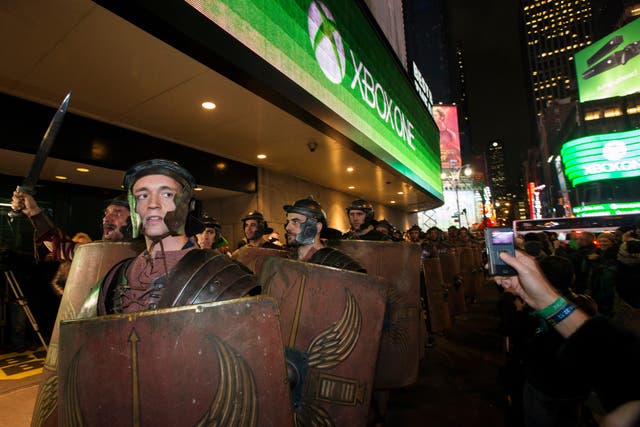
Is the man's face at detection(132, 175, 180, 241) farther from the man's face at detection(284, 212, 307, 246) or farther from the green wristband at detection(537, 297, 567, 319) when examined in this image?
the green wristband at detection(537, 297, 567, 319)

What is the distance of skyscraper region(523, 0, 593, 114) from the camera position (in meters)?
102

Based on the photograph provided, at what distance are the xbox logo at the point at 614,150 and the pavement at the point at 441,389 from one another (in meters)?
30.6

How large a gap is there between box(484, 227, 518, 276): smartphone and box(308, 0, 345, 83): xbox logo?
4.66 metres

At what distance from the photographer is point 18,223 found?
6.17m

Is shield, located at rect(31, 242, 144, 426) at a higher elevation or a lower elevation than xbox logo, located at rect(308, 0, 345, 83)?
lower

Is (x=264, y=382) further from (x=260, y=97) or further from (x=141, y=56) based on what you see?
(x=260, y=97)

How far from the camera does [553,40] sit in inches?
4218

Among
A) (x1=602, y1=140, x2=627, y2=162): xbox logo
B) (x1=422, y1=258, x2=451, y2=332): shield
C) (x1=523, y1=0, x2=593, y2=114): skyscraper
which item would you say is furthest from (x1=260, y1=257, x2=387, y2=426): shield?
(x1=523, y1=0, x2=593, y2=114): skyscraper

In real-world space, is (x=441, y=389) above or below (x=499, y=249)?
below

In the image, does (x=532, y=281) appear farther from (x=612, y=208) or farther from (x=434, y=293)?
(x=612, y=208)

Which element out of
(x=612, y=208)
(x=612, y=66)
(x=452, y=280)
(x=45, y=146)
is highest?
(x=612, y=66)

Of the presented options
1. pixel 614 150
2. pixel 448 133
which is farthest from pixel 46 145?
pixel 614 150

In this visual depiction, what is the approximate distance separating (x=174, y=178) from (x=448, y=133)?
32290 millimetres

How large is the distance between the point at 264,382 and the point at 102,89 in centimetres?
423
